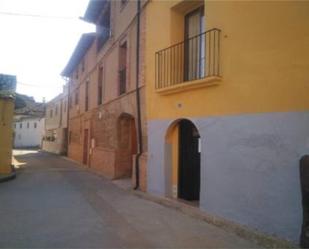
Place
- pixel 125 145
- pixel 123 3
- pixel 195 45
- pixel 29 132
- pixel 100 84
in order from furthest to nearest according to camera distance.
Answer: pixel 29 132, pixel 100 84, pixel 125 145, pixel 123 3, pixel 195 45

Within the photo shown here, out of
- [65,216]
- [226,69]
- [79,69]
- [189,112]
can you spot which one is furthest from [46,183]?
[79,69]

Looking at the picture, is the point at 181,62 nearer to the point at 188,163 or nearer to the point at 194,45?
the point at 194,45

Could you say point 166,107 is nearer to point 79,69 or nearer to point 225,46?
point 225,46

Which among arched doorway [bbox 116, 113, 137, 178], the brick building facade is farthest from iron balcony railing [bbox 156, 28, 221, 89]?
arched doorway [bbox 116, 113, 137, 178]

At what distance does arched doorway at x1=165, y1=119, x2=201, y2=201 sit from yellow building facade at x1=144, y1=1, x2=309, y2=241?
0.03 m

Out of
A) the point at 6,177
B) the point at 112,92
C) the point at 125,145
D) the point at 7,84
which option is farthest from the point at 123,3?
the point at 6,177

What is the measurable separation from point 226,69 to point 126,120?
26.9 feet

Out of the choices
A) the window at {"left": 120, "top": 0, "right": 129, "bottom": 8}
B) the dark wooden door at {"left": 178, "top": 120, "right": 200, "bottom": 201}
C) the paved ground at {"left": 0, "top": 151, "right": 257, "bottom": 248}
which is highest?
the window at {"left": 120, "top": 0, "right": 129, "bottom": 8}

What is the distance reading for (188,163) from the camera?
409 inches

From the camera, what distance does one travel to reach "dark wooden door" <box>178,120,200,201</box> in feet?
33.8

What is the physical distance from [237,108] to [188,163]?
3.02 metres

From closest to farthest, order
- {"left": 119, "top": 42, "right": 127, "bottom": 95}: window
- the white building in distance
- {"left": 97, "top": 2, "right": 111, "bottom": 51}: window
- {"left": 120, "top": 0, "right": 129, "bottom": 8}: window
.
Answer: {"left": 120, "top": 0, "right": 129, "bottom": 8}: window, {"left": 119, "top": 42, "right": 127, "bottom": 95}: window, {"left": 97, "top": 2, "right": 111, "bottom": 51}: window, the white building in distance

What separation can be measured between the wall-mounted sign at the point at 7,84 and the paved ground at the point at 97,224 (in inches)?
224

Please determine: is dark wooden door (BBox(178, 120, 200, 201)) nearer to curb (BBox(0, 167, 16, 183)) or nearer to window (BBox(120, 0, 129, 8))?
window (BBox(120, 0, 129, 8))
